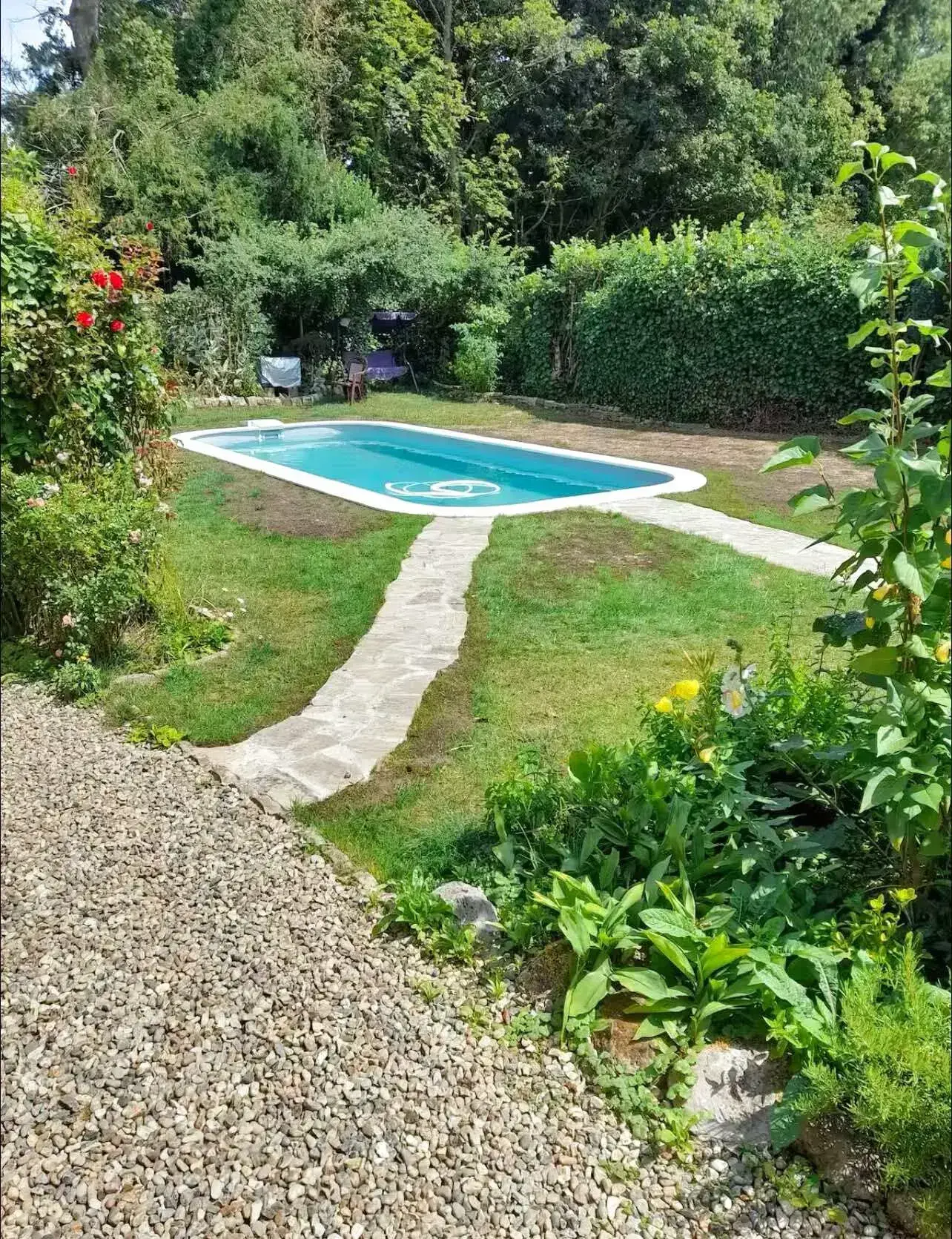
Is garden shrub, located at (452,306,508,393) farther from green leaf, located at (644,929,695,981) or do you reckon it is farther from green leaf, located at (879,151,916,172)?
green leaf, located at (644,929,695,981)

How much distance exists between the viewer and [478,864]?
2.92m

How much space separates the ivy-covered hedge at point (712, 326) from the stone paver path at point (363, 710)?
8833 millimetres

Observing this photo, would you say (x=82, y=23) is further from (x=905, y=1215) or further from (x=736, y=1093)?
(x=905, y=1215)

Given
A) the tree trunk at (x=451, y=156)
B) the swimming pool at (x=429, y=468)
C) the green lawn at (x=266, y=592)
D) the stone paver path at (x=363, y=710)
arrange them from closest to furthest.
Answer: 1. the stone paver path at (x=363, y=710)
2. the green lawn at (x=266, y=592)
3. the swimming pool at (x=429, y=468)
4. the tree trunk at (x=451, y=156)

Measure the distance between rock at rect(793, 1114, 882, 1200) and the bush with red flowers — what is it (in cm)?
476

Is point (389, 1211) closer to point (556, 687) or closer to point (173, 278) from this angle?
point (556, 687)

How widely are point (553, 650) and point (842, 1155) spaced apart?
3312 millimetres

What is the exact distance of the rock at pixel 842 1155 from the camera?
5.72 ft

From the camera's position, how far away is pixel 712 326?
13.8 meters

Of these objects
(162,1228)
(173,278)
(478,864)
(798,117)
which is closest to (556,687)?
(478,864)

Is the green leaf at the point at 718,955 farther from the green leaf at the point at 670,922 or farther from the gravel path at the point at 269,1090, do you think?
the gravel path at the point at 269,1090

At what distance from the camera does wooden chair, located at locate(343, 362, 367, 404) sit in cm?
1708

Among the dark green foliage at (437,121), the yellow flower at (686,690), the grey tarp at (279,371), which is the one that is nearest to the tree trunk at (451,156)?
the dark green foliage at (437,121)

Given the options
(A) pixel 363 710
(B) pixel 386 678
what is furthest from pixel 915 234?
(B) pixel 386 678
